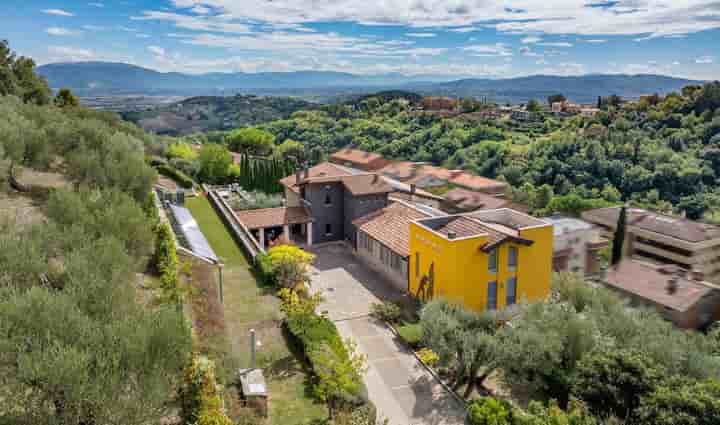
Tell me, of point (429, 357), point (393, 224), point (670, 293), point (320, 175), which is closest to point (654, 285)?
point (670, 293)

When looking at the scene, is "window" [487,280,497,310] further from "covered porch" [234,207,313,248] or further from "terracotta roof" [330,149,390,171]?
"terracotta roof" [330,149,390,171]

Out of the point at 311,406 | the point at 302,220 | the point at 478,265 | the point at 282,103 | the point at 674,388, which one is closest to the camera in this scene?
the point at 674,388

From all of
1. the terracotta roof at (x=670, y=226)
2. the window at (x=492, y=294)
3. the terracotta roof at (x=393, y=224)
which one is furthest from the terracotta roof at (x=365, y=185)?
the terracotta roof at (x=670, y=226)

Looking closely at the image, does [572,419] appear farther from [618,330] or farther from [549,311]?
[618,330]

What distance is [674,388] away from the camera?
11977 mm

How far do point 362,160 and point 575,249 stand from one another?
50.7 m

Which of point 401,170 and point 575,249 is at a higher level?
point 401,170

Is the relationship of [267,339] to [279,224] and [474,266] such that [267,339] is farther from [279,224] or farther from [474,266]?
[279,224]

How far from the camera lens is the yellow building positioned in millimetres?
21469

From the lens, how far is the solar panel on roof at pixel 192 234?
24.3 m

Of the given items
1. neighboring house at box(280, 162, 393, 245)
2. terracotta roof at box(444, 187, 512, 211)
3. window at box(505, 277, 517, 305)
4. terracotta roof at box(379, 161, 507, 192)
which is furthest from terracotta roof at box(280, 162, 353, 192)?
terracotta roof at box(379, 161, 507, 192)

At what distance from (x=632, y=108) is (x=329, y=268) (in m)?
95.5

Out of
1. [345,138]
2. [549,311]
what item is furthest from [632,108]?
[549,311]

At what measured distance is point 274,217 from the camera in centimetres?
3253
